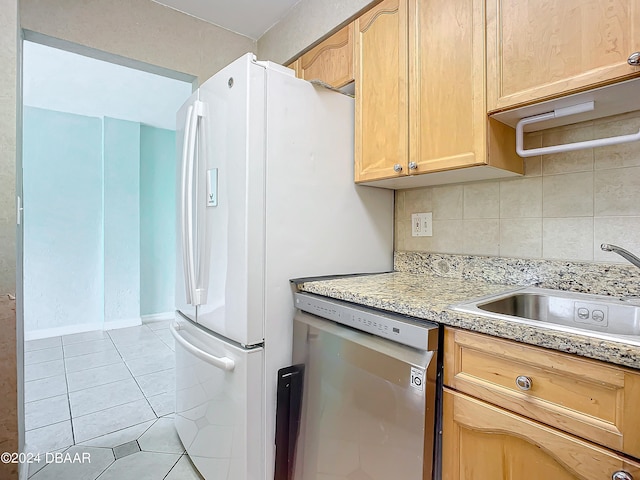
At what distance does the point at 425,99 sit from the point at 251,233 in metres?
0.85

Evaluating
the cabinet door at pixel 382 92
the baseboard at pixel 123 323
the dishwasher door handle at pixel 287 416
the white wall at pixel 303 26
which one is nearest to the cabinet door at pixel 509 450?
the dishwasher door handle at pixel 287 416

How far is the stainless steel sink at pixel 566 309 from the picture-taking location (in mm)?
1030

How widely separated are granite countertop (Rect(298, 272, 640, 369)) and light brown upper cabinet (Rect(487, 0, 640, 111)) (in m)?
0.67

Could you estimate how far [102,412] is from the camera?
7.21 feet

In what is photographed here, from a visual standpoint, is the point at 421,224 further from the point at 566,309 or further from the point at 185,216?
the point at 185,216

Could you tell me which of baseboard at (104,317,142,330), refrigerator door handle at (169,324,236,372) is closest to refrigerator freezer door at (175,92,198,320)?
refrigerator door handle at (169,324,236,372)

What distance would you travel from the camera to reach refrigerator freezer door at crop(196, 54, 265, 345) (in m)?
1.27

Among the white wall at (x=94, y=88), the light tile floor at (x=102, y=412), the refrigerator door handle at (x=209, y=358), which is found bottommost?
the light tile floor at (x=102, y=412)

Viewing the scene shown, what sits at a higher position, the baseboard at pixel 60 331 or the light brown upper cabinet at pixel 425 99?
the light brown upper cabinet at pixel 425 99

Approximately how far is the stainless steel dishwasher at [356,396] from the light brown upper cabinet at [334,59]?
112 cm

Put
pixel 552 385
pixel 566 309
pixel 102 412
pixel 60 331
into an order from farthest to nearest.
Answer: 1. pixel 60 331
2. pixel 102 412
3. pixel 566 309
4. pixel 552 385

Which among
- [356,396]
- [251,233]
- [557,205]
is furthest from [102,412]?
[557,205]

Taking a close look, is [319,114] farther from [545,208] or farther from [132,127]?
[132,127]

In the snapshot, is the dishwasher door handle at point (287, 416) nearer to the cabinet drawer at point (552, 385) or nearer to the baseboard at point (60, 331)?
the cabinet drawer at point (552, 385)
